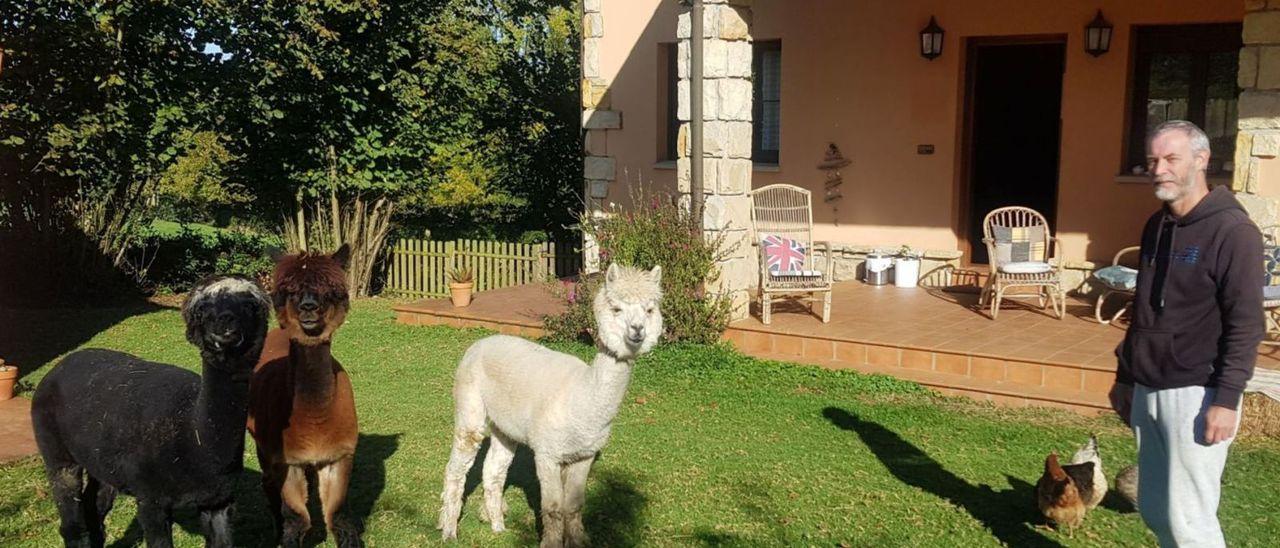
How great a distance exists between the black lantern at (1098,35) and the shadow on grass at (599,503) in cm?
778

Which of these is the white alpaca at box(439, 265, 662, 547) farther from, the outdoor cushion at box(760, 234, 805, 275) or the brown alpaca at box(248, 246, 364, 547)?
the outdoor cushion at box(760, 234, 805, 275)

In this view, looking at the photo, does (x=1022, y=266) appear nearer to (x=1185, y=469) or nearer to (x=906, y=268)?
(x=906, y=268)

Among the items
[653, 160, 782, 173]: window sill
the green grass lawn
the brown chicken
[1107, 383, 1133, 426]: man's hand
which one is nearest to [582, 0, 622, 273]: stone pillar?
[653, 160, 782, 173]: window sill

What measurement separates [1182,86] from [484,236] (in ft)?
34.7

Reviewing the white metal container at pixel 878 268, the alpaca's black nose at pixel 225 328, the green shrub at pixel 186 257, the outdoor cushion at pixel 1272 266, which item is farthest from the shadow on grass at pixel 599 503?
the green shrub at pixel 186 257

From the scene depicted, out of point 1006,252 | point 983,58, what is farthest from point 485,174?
point 1006,252

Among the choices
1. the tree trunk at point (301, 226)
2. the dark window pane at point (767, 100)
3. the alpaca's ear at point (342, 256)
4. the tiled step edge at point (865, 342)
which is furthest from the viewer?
the tree trunk at point (301, 226)

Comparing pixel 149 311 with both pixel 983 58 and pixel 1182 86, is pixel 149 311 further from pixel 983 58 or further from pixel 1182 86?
pixel 1182 86

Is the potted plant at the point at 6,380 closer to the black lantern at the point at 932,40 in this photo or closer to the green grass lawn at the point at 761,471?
the green grass lawn at the point at 761,471

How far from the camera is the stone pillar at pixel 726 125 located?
32.3 feet

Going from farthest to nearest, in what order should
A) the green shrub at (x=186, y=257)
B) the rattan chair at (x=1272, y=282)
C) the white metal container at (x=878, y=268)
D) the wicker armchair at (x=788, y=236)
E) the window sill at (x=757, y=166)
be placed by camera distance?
the green shrub at (x=186, y=257)
the window sill at (x=757, y=166)
the white metal container at (x=878, y=268)
the wicker armchair at (x=788, y=236)
the rattan chair at (x=1272, y=282)

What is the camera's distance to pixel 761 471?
654 centimetres

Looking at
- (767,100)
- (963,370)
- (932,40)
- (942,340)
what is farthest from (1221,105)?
(767,100)

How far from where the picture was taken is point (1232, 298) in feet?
Result: 12.4
